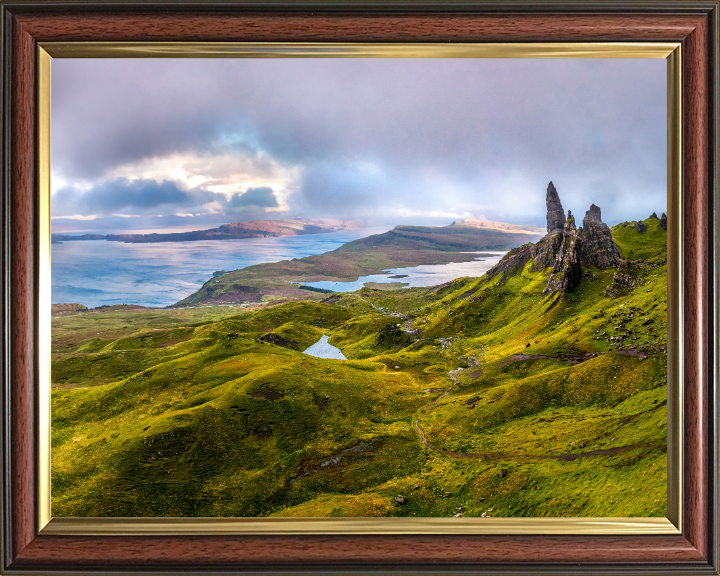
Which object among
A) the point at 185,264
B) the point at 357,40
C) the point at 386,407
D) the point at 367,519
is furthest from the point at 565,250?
the point at 185,264

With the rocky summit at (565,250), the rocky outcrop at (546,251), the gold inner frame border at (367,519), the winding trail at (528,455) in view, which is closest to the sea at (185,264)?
the rocky summit at (565,250)

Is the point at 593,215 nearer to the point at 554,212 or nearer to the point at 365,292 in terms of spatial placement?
the point at 554,212

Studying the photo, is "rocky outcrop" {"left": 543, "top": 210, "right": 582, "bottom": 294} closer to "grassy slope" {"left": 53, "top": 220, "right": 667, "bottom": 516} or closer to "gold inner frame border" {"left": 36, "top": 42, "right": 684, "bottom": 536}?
"grassy slope" {"left": 53, "top": 220, "right": 667, "bottom": 516}

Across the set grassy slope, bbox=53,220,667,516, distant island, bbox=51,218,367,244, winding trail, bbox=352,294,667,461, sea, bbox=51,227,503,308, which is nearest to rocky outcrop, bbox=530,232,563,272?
grassy slope, bbox=53,220,667,516

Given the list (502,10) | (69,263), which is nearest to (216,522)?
(69,263)

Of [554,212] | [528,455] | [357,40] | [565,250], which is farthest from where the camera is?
[565,250]

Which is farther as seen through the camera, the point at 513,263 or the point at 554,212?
the point at 513,263
